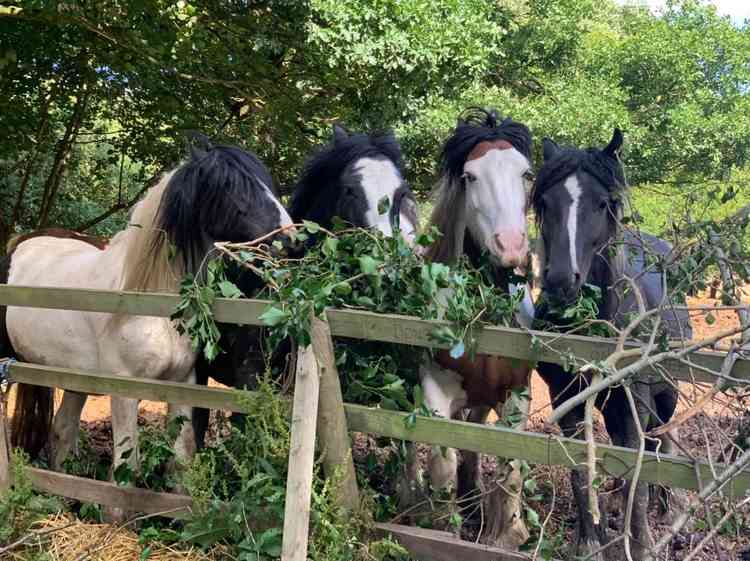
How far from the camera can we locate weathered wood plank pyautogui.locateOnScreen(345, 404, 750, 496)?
2.26 metres

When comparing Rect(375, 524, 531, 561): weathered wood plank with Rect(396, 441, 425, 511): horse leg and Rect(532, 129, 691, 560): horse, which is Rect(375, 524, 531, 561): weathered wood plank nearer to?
Rect(396, 441, 425, 511): horse leg

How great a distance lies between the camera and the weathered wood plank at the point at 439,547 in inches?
105

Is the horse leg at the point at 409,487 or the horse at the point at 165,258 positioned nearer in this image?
the horse leg at the point at 409,487

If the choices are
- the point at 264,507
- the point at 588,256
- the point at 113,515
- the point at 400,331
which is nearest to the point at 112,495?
the point at 113,515

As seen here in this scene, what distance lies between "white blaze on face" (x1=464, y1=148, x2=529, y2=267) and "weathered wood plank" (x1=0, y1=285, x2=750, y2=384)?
75 cm

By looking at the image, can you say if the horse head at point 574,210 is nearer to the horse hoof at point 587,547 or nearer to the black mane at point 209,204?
the horse hoof at point 587,547

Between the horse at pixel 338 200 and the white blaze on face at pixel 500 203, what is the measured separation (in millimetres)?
402

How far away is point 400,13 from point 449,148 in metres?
3.34

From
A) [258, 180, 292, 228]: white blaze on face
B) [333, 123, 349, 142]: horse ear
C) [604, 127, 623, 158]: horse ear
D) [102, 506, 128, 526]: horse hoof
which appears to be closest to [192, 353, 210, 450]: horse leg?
[102, 506, 128, 526]: horse hoof

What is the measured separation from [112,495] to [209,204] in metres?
1.53

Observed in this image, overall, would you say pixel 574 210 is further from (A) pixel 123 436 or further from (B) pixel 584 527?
(A) pixel 123 436

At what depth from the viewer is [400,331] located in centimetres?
273

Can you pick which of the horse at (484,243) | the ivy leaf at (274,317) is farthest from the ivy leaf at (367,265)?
the horse at (484,243)

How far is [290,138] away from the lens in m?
8.45
